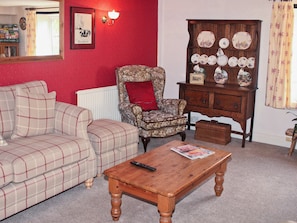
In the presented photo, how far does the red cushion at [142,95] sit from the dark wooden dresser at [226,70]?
1.84 feet

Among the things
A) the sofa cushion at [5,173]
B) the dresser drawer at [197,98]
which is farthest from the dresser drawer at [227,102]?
the sofa cushion at [5,173]

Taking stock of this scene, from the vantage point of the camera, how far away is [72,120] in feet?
12.2

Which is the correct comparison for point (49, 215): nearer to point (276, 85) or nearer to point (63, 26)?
point (63, 26)

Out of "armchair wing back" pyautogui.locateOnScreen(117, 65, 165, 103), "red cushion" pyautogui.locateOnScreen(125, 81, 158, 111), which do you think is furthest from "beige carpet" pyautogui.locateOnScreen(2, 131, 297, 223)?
"armchair wing back" pyautogui.locateOnScreen(117, 65, 165, 103)

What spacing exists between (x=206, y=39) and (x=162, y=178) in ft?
10.4

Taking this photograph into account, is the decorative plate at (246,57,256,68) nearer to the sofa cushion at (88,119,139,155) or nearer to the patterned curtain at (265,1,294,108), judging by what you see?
the patterned curtain at (265,1,294,108)

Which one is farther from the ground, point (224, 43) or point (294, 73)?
point (224, 43)

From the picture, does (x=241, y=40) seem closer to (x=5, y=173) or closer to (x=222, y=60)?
(x=222, y=60)

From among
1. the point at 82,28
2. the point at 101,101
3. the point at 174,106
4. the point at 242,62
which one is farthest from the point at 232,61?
the point at 82,28

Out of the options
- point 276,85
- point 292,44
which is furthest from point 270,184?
point 292,44

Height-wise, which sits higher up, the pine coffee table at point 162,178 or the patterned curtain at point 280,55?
the patterned curtain at point 280,55

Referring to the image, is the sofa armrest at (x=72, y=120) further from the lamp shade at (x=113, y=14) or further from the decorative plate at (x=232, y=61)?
the decorative plate at (x=232, y=61)

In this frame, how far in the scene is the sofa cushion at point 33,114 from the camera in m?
3.55

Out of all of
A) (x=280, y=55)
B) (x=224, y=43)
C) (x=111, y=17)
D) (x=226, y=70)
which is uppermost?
(x=111, y=17)
